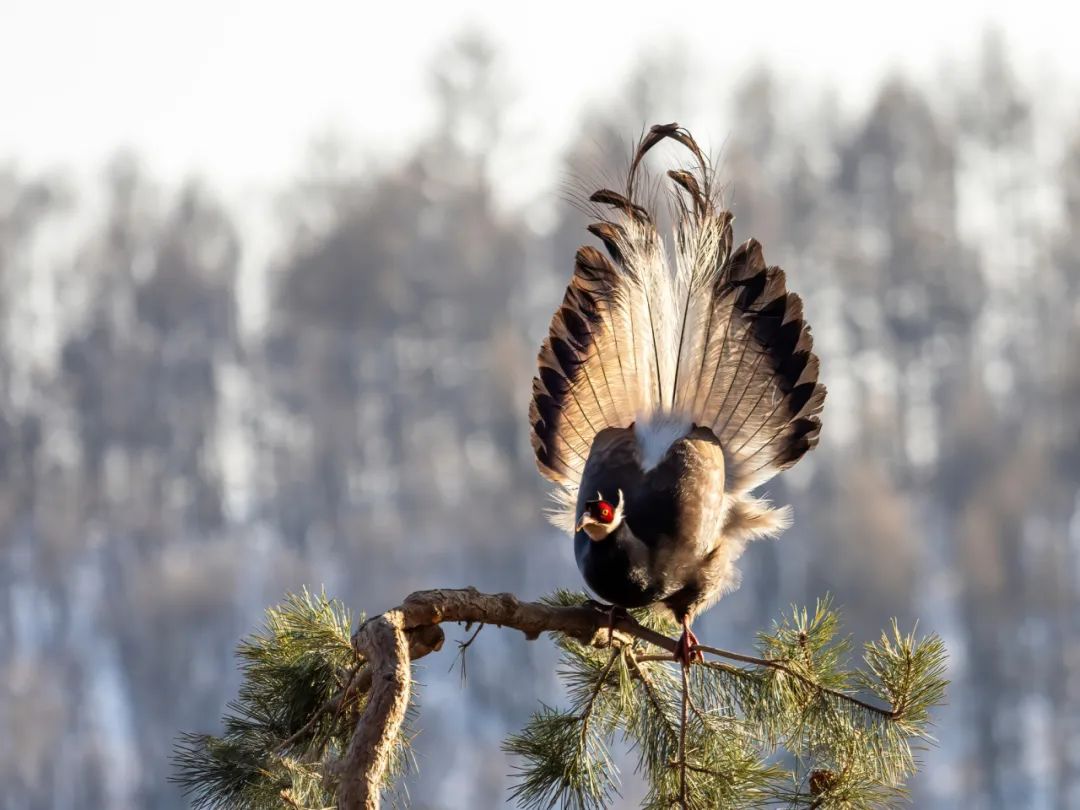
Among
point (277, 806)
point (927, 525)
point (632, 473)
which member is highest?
point (927, 525)

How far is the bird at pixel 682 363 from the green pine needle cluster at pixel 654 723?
38cm

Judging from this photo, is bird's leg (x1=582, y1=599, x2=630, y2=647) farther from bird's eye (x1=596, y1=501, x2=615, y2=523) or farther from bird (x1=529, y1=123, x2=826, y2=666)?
bird (x1=529, y1=123, x2=826, y2=666)

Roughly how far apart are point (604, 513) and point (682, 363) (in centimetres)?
49

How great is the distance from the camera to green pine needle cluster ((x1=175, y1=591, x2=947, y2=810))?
195 cm

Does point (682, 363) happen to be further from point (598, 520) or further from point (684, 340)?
point (598, 520)

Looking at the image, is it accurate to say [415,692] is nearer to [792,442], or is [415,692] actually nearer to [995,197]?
[792,442]

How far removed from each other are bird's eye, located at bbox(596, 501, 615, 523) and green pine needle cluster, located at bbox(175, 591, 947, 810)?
15 cm

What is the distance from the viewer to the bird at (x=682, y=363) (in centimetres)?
277

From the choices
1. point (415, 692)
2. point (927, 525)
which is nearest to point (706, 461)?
point (415, 692)

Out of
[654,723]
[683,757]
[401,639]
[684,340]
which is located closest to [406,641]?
[401,639]

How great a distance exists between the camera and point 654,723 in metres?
2.32

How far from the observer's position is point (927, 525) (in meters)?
14.2

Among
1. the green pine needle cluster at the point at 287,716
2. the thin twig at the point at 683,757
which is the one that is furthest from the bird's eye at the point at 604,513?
the green pine needle cluster at the point at 287,716

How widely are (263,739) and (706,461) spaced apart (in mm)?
1086
